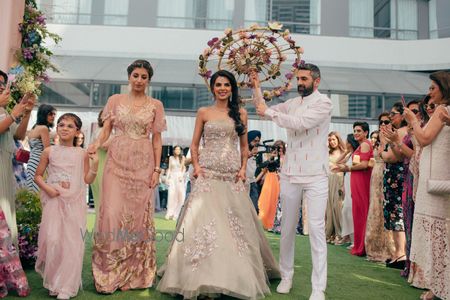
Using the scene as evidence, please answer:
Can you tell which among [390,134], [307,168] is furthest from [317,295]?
[390,134]

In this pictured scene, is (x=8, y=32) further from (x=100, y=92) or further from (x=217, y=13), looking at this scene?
(x=217, y=13)

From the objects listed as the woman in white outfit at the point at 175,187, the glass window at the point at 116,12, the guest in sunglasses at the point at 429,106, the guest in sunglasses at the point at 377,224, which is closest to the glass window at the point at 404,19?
the glass window at the point at 116,12

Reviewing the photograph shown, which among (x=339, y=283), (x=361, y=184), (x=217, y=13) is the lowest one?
(x=339, y=283)

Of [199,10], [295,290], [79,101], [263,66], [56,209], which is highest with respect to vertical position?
[199,10]

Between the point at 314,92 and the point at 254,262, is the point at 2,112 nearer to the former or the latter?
the point at 254,262

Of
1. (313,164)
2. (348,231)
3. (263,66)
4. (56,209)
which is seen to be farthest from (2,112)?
(348,231)

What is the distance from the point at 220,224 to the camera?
3625 mm

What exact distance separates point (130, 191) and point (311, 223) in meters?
1.71

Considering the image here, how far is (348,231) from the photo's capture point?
7.52 m

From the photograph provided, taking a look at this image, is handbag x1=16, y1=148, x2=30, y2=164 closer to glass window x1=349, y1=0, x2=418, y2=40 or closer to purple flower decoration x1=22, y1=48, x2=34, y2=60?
purple flower decoration x1=22, y1=48, x2=34, y2=60

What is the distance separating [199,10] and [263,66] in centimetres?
1581

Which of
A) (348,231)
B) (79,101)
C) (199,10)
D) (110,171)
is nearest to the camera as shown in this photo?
(110,171)

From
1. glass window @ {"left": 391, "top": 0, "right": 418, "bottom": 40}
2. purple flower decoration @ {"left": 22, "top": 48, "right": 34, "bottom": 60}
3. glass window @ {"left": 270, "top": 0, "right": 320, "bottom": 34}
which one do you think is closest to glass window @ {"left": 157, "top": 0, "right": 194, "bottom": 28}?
glass window @ {"left": 270, "top": 0, "right": 320, "bottom": 34}

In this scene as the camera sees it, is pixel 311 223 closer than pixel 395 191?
Yes
